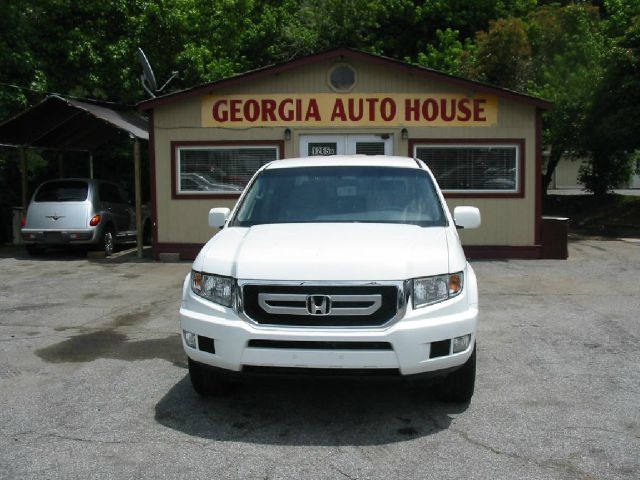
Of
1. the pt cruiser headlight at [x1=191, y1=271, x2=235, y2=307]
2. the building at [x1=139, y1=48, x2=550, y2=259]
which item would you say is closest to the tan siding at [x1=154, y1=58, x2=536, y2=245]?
the building at [x1=139, y1=48, x2=550, y2=259]

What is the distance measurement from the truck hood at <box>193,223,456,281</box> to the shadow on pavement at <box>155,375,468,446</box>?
681 mm

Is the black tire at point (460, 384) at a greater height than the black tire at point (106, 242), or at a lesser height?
lesser

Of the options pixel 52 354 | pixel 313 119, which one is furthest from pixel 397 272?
pixel 313 119

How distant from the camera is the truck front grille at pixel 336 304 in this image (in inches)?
177

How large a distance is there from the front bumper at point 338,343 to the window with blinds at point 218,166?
999 centimetres

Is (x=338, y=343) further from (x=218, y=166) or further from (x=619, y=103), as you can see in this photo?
(x=619, y=103)

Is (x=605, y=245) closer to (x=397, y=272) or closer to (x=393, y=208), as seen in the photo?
(x=393, y=208)

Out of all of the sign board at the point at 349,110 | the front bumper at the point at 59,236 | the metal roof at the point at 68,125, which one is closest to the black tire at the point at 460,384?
the sign board at the point at 349,110

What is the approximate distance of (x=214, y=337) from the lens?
4.61 m

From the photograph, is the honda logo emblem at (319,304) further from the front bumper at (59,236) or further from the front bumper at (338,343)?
the front bumper at (59,236)

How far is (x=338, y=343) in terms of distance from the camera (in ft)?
14.7

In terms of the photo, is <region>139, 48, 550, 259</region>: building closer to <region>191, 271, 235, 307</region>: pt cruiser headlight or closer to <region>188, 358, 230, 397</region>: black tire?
<region>188, 358, 230, 397</region>: black tire

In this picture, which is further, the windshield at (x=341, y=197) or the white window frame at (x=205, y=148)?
the white window frame at (x=205, y=148)

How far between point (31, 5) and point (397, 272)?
18.3 m
